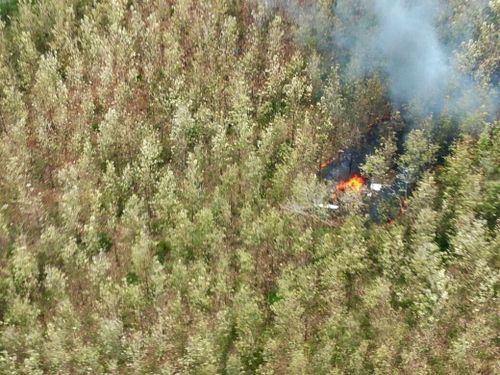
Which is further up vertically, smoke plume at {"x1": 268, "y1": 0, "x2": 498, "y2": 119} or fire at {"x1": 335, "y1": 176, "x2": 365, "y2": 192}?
smoke plume at {"x1": 268, "y1": 0, "x2": 498, "y2": 119}

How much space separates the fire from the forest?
21 centimetres

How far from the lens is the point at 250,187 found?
4116cm

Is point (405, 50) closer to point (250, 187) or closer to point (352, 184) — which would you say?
point (352, 184)

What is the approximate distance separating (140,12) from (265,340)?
3650 centimetres

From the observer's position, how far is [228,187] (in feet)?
137

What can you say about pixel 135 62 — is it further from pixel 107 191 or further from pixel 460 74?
pixel 460 74

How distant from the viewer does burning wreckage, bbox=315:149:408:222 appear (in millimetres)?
39062

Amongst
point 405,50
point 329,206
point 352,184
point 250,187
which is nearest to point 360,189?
point 352,184

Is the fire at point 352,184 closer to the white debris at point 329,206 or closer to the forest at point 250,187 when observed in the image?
the forest at point 250,187

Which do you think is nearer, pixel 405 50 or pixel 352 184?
pixel 352 184

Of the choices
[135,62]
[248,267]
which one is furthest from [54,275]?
[135,62]

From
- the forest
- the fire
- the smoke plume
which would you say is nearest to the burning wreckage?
the fire

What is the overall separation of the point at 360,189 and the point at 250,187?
26.9 feet

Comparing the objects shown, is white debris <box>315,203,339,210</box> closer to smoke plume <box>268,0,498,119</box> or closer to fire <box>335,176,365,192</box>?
fire <box>335,176,365,192</box>
